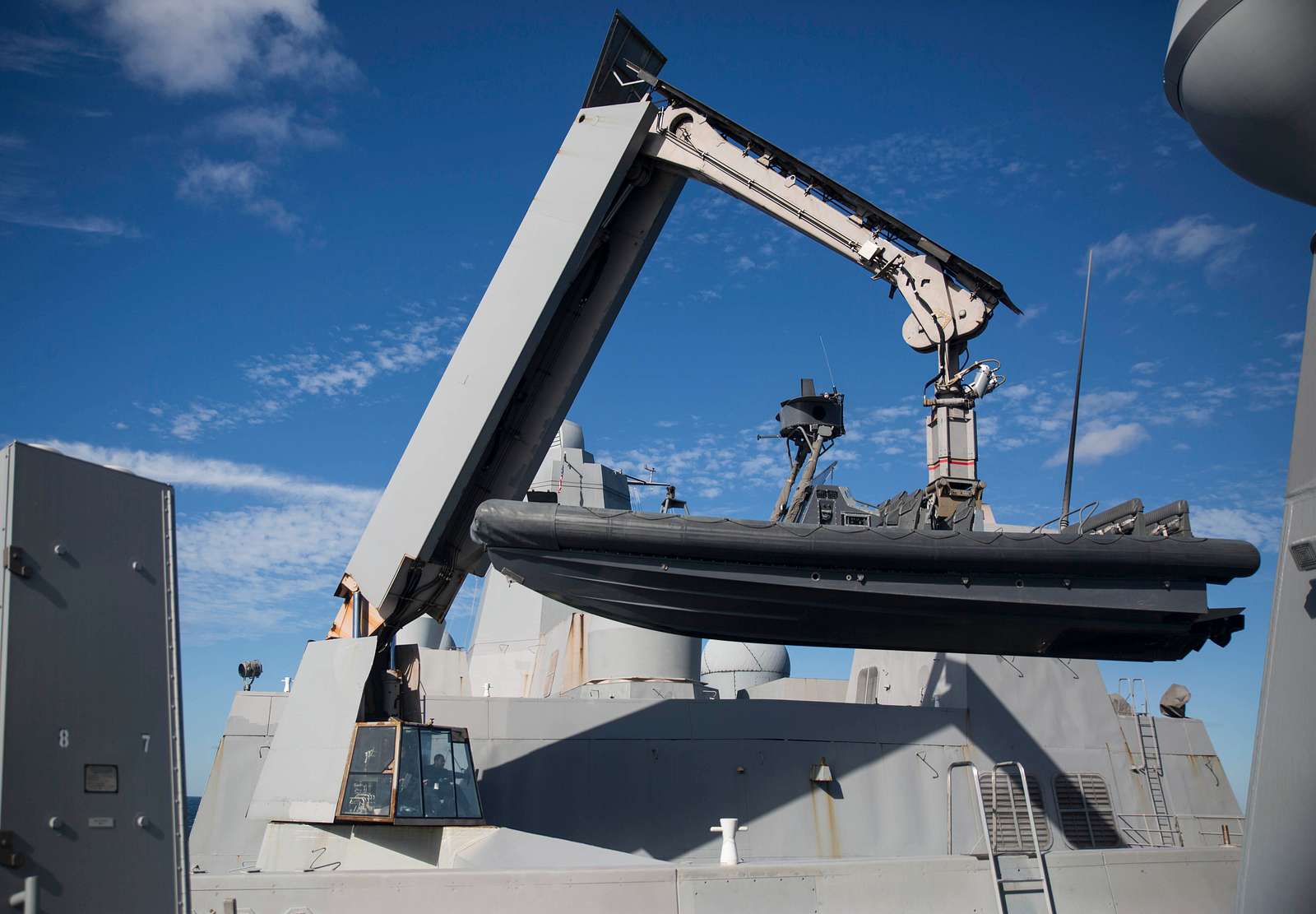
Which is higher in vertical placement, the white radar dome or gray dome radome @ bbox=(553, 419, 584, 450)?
gray dome radome @ bbox=(553, 419, 584, 450)

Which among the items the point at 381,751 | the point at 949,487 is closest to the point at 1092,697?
the point at 949,487

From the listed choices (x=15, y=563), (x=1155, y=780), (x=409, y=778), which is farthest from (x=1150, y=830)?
(x=15, y=563)

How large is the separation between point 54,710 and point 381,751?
5.82 metres

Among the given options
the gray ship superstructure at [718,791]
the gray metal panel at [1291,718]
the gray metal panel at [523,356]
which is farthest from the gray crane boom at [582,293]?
the gray metal panel at [1291,718]

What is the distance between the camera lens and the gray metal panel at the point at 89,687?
13.8 feet

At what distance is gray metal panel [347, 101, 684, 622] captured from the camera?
1095cm

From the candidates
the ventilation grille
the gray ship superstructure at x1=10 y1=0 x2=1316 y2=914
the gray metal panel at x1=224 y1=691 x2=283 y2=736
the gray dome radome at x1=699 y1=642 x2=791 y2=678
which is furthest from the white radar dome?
the gray metal panel at x1=224 y1=691 x2=283 y2=736

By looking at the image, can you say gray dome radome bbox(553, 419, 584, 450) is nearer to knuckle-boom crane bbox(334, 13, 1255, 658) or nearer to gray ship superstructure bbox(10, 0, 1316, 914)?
gray ship superstructure bbox(10, 0, 1316, 914)

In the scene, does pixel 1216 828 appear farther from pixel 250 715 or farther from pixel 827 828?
pixel 250 715

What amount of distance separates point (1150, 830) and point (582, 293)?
10291 mm

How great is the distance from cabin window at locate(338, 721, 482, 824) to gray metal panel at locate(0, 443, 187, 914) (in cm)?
509

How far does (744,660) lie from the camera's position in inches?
877

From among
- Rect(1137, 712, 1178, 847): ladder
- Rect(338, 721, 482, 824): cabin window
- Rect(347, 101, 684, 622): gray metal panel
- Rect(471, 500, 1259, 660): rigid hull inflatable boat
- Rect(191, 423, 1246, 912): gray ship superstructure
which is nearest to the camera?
Rect(191, 423, 1246, 912): gray ship superstructure

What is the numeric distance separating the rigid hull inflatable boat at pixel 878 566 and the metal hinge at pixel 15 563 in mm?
5415
